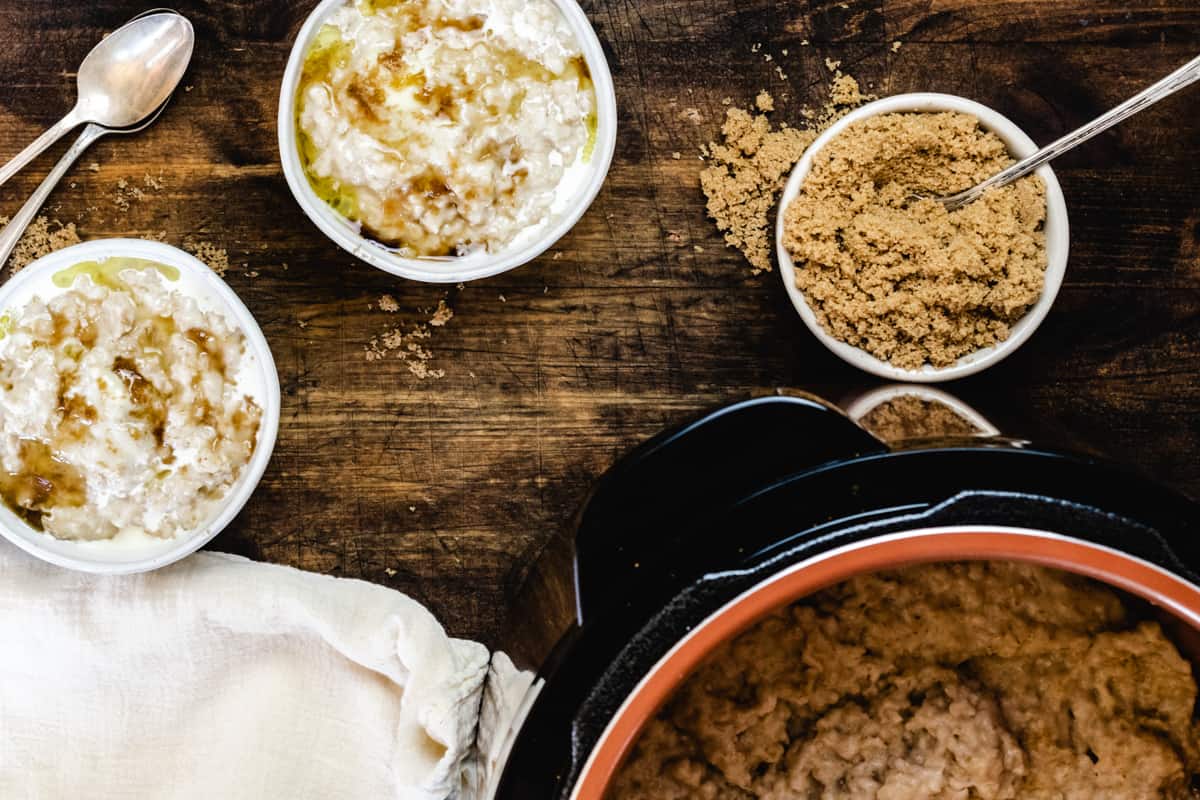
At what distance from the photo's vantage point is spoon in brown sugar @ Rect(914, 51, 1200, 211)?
3.84ft

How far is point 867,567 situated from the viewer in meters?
0.87

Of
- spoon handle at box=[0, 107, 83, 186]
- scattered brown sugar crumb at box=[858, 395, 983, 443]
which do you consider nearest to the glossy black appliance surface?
scattered brown sugar crumb at box=[858, 395, 983, 443]

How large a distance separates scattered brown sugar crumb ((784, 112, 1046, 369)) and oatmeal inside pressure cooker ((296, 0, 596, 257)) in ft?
1.10

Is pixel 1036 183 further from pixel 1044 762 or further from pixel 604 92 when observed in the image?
pixel 1044 762

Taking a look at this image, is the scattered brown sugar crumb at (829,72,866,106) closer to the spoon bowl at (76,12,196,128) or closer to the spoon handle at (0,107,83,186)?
the spoon bowl at (76,12,196,128)

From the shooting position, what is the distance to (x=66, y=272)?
127 cm

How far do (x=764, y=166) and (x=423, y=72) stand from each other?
482mm

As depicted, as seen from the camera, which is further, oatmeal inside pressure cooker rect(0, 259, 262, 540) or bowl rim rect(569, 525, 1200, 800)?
oatmeal inside pressure cooker rect(0, 259, 262, 540)

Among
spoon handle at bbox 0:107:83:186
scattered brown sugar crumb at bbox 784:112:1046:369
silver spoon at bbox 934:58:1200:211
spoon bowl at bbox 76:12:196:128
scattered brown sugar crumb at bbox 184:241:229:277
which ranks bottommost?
spoon handle at bbox 0:107:83:186

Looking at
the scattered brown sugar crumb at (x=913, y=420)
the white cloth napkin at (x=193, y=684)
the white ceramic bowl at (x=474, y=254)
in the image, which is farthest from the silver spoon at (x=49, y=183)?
the scattered brown sugar crumb at (x=913, y=420)

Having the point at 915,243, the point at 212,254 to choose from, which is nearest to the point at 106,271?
the point at 212,254

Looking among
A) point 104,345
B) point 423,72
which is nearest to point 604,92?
point 423,72

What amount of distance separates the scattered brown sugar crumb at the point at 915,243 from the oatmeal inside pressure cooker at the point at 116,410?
783mm

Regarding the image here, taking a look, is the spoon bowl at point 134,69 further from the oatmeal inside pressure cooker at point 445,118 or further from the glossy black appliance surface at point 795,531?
the glossy black appliance surface at point 795,531
